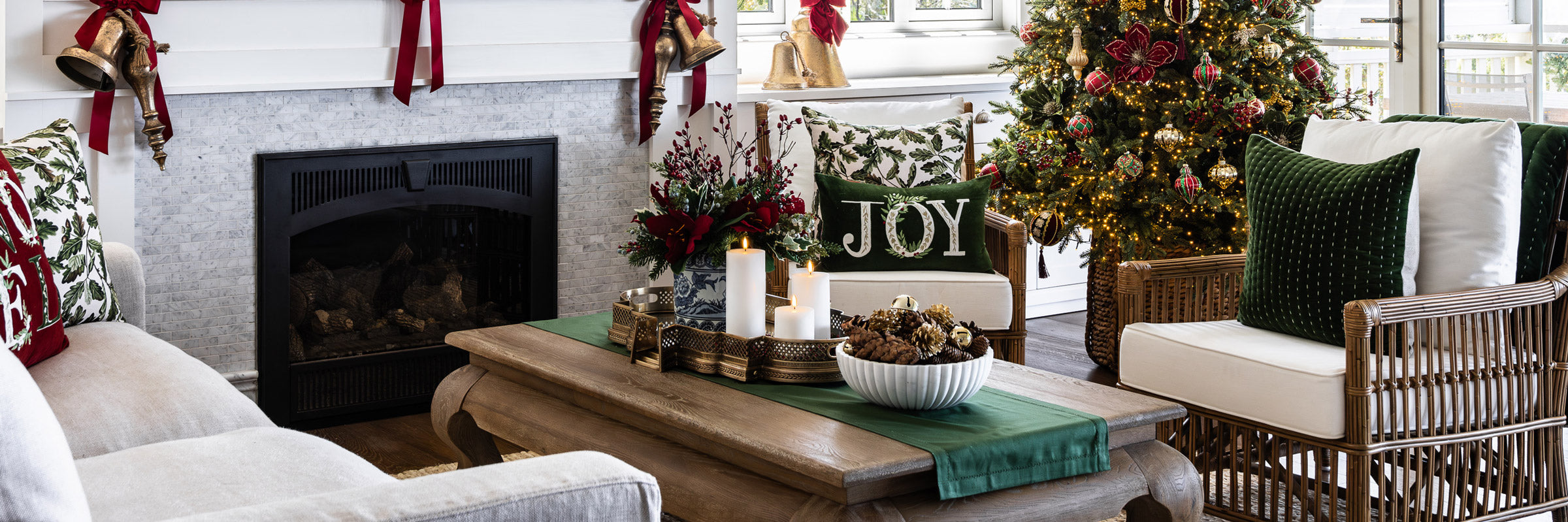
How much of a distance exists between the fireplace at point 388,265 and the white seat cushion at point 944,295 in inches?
38.1

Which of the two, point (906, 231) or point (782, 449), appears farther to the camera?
point (906, 231)

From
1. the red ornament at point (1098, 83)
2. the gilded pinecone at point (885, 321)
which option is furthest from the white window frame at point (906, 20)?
the gilded pinecone at point (885, 321)

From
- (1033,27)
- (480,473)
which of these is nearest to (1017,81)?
(1033,27)

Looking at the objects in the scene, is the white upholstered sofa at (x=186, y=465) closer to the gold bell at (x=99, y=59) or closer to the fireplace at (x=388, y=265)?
the gold bell at (x=99, y=59)

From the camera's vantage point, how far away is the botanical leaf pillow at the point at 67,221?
2.25 meters

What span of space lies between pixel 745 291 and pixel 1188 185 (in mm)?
1796

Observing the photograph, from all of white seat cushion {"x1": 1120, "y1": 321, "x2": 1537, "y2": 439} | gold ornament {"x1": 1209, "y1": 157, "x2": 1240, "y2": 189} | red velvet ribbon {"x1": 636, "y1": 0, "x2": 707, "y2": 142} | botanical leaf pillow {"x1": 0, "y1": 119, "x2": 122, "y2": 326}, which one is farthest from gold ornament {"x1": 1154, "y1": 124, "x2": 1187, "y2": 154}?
botanical leaf pillow {"x1": 0, "y1": 119, "x2": 122, "y2": 326}

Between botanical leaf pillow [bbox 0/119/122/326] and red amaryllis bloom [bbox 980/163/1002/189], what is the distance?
2280 millimetres

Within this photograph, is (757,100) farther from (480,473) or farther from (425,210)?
(480,473)

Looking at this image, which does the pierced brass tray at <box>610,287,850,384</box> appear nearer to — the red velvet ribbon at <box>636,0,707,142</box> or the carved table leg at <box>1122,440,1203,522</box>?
the carved table leg at <box>1122,440,1203,522</box>

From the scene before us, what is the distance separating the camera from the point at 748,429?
187cm

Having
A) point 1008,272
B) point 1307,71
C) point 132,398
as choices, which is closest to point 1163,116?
point 1307,71

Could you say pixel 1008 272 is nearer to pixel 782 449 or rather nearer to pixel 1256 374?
pixel 1256 374

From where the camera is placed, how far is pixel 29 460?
950 millimetres
